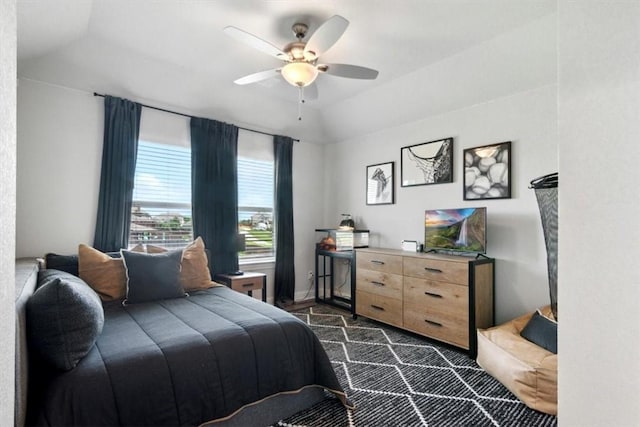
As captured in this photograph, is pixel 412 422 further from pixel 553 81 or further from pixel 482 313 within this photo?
pixel 553 81

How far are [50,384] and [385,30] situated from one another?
9.85ft

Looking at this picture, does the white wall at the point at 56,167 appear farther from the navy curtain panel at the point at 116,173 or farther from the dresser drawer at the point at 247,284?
the dresser drawer at the point at 247,284

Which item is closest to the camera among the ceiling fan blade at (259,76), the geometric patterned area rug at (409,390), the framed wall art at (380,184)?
the geometric patterned area rug at (409,390)

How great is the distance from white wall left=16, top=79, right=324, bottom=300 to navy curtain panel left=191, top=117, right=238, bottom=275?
93 centimetres

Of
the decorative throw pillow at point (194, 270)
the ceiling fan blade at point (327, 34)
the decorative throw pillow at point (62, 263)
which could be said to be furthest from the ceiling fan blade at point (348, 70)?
the decorative throw pillow at point (62, 263)

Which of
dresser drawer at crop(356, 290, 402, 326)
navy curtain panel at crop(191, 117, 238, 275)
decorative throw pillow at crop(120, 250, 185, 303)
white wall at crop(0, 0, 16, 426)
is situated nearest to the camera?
white wall at crop(0, 0, 16, 426)

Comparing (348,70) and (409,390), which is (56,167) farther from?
(409,390)

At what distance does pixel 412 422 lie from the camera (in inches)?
72.9

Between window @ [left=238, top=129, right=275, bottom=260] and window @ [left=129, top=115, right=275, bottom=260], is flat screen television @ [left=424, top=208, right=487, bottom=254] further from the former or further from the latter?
window @ [left=129, top=115, right=275, bottom=260]

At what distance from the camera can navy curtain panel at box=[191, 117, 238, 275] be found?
142 inches

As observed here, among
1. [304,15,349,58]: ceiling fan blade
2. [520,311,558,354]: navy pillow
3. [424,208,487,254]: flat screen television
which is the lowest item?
[520,311,558,354]: navy pillow

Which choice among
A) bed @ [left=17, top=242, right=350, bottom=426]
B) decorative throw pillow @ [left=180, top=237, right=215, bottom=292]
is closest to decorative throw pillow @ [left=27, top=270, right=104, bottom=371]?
bed @ [left=17, top=242, right=350, bottom=426]

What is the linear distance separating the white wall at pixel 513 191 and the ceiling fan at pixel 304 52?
4.71ft

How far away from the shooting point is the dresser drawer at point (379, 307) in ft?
10.9
